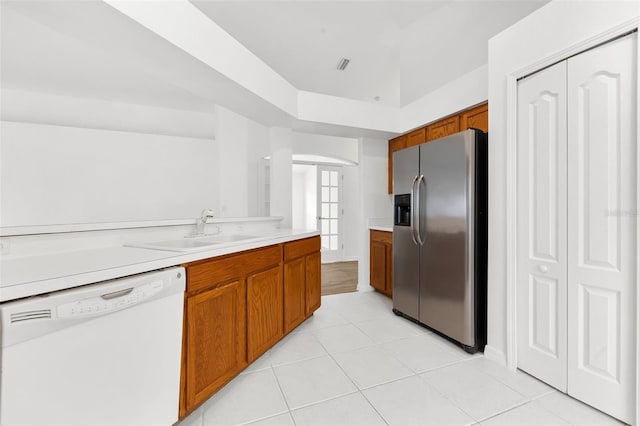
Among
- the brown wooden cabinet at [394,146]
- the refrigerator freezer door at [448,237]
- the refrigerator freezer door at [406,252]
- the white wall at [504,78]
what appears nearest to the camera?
the white wall at [504,78]

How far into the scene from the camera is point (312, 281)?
288 centimetres

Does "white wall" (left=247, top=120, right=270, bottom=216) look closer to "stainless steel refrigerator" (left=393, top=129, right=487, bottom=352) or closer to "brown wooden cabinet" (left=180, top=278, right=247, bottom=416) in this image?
"stainless steel refrigerator" (left=393, top=129, right=487, bottom=352)

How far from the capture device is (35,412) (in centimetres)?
88

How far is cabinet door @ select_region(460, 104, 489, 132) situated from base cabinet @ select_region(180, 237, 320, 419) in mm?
1990

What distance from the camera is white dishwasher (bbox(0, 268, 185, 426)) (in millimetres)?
853

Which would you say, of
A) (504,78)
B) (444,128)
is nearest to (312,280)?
(444,128)

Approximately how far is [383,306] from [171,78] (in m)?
3.00

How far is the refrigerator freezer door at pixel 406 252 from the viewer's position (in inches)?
106

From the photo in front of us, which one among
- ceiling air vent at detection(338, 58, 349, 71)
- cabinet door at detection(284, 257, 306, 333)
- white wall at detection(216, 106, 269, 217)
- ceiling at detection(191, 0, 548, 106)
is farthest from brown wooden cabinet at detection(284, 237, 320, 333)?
ceiling air vent at detection(338, 58, 349, 71)

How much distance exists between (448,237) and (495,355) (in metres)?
0.90

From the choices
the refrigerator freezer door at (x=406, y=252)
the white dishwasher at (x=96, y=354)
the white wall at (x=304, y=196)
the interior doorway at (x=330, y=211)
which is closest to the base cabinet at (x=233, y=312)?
the white dishwasher at (x=96, y=354)

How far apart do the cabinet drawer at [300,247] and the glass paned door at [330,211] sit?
308cm

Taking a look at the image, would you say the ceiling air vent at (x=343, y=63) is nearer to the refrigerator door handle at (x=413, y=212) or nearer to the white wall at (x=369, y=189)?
the white wall at (x=369, y=189)

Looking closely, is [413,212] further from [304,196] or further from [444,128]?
[304,196]
